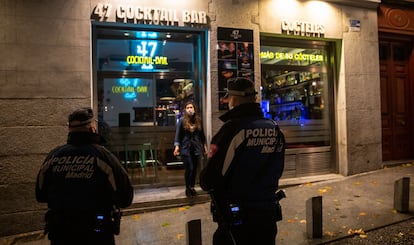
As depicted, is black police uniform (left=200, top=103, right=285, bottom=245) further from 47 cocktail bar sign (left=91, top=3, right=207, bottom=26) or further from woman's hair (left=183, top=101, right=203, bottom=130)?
47 cocktail bar sign (left=91, top=3, right=207, bottom=26)

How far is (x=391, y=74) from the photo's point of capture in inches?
380

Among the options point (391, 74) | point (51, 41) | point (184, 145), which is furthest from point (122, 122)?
point (391, 74)

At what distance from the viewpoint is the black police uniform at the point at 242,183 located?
256 centimetres

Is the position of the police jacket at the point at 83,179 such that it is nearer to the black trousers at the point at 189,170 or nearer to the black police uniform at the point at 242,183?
the black police uniform at the point at 242,183

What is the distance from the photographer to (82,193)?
252cm

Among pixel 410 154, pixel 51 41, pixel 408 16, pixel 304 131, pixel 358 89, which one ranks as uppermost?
pixel 408 16

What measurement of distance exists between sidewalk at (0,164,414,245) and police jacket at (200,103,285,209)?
2.53 metres

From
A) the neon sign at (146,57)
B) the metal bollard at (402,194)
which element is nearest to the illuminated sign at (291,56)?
the neon sign at (146,57)

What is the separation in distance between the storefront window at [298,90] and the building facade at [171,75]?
0.03 meters

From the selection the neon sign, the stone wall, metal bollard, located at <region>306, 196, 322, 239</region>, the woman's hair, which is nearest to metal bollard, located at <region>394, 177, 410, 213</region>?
metal bollard, located at <region>306, 196, 322, 239</region>

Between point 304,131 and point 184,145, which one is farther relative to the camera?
point 304,131

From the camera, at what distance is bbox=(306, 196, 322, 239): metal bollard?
4.71 metres

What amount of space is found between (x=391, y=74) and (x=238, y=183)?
877 centimetres

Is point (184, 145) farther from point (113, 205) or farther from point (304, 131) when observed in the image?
point (113, 205)
